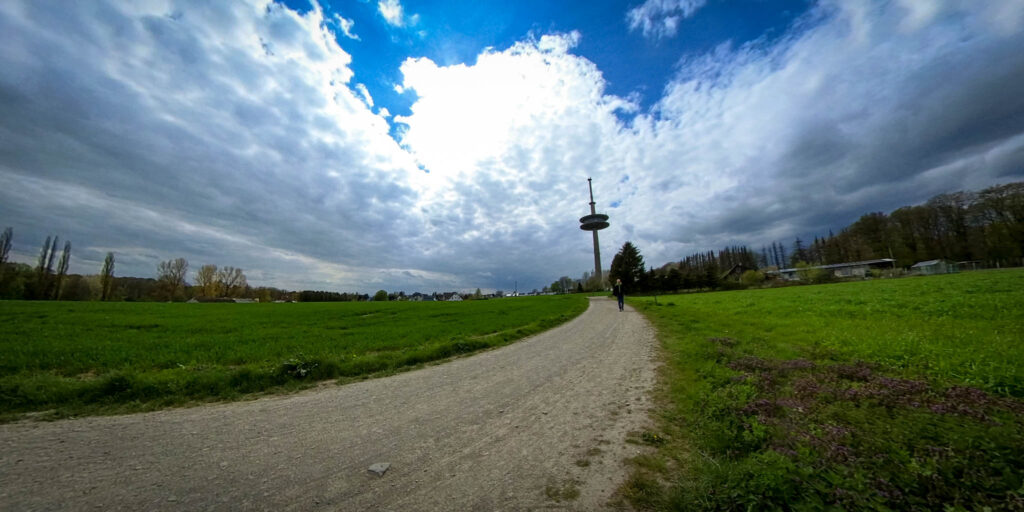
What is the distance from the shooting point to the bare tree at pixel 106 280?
277 feet

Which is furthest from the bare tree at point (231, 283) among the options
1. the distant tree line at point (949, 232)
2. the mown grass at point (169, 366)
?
the distant tree line at point (949, 232)

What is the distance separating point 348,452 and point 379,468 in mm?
778

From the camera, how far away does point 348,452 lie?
4.44 meters

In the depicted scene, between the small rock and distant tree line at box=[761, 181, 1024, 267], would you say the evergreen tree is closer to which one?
distant tree line at box=[761, 181, 1024, 267]

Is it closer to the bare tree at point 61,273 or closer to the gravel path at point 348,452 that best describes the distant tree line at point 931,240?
the gravel path at point 348,452

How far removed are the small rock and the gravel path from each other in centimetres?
11

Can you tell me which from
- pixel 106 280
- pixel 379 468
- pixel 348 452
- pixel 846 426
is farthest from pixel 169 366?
pixel 106 280

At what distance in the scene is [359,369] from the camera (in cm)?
923

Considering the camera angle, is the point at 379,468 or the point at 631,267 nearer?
the point at 379,468

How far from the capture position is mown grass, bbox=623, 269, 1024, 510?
305 centimetres

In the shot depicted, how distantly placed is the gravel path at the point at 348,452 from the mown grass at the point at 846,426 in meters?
0.82

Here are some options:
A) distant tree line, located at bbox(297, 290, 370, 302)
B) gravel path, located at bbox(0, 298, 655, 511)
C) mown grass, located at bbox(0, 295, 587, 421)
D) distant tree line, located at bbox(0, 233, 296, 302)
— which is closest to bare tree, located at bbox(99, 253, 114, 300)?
distant tree line, located at bbox(0, 233, 296, 302)

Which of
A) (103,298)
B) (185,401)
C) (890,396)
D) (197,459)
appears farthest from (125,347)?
(103,298)

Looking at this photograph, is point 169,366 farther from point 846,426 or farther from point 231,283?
point 231,283
